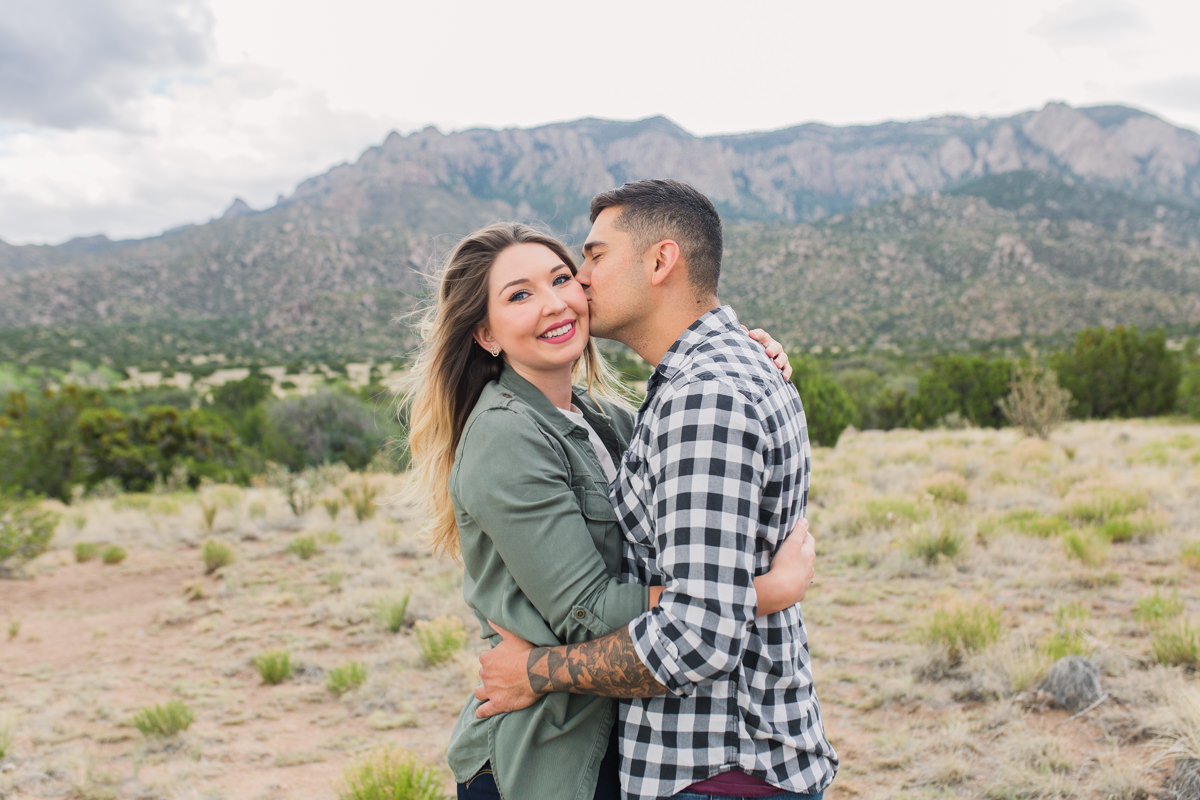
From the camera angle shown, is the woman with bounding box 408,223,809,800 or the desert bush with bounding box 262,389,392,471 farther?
the desert bush with bounding box 262,389,392,471

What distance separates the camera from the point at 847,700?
5215 mm

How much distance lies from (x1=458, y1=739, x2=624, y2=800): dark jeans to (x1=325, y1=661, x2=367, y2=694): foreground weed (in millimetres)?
4517

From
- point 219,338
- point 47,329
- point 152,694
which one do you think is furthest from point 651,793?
point 47,329

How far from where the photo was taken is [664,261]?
207cm

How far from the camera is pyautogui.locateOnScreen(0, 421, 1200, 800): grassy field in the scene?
14.4ft

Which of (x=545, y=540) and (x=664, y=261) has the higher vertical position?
(x=664, y=261)

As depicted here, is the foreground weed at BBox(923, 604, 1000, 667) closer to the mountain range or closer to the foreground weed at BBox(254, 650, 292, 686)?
the foreground weed at BBox(254, 650, 292, 686)

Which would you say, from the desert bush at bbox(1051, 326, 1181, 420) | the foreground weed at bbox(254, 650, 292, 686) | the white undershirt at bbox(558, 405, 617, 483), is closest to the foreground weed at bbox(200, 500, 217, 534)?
the foreground weed at bbox(254, 650, 292, 686)

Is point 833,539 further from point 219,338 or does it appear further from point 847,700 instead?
point 219,338

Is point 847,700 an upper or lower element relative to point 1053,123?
lower

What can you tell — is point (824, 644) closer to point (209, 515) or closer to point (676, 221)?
point (676, 221)

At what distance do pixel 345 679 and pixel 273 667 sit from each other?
33.7 inches

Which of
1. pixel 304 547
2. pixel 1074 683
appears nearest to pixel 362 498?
pixel 304 547

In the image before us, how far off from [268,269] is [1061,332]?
88.1m
